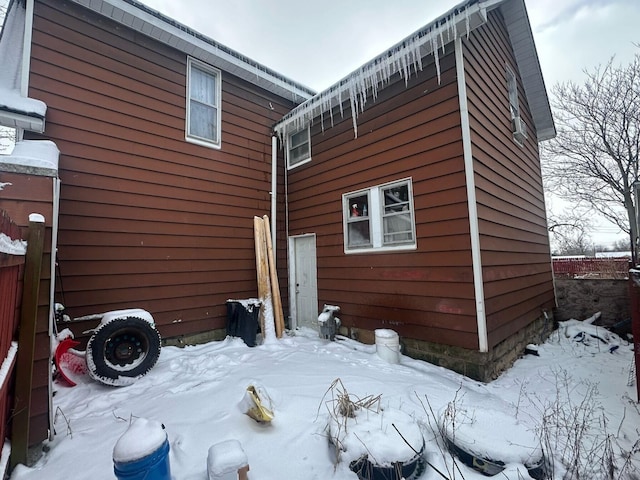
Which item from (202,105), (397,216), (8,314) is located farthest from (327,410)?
(202,105)

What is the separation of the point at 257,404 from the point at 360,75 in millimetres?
5079

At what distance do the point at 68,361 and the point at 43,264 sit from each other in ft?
6.23

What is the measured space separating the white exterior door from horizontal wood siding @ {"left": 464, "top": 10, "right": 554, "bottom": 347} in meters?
3.25

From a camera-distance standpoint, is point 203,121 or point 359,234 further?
point 203,121

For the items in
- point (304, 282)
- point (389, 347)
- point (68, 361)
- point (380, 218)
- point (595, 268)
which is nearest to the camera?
point (68, 361)

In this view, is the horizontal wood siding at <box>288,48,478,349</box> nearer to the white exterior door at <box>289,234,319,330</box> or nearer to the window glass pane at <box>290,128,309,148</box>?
the white exterior door at <box>289,234,319,330</box>

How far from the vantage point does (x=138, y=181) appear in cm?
479

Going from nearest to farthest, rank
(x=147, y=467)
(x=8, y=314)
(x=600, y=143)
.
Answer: (x=147, y=467) < (x=8, y=314) < (x=600, y=143)

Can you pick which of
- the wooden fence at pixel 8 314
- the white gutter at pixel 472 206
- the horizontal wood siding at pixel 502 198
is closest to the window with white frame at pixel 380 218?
the white gutter at pixel 472 206

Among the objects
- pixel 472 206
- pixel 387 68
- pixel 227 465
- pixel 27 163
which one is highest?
pixel 387 68

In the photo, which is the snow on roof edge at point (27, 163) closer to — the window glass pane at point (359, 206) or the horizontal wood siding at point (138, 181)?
the horizontal wood siding at point (138, 181)

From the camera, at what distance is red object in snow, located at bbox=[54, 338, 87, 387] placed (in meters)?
3.33

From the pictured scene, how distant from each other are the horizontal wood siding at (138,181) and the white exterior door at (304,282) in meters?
1.06

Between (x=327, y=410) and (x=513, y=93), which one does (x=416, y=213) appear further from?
(x=513, y=93)
